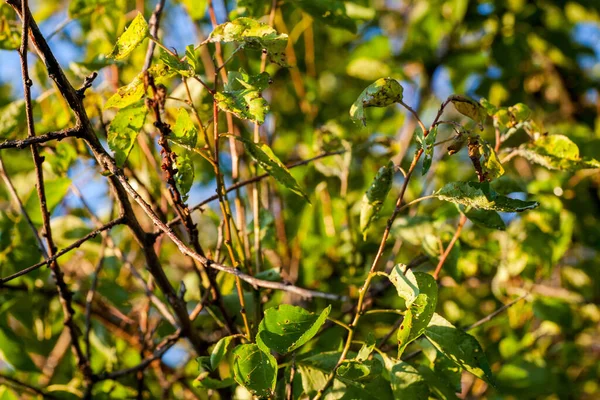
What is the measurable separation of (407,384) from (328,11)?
660 millimetres

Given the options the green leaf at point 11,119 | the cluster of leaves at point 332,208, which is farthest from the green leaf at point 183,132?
the green leaf at point 11,119

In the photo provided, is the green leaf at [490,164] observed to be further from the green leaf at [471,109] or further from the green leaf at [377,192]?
the green leaf at [377,192]

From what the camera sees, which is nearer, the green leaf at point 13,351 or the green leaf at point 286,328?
the green leaf at point 286,328

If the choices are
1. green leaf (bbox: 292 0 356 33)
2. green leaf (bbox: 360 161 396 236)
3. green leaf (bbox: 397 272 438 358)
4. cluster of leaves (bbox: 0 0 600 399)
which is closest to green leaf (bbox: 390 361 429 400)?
cluster of leaves (bbox: 0 0 600 399)

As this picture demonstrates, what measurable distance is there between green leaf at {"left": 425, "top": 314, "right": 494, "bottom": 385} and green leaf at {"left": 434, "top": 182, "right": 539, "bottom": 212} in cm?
19

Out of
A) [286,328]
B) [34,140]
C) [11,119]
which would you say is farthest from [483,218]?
[11,119]

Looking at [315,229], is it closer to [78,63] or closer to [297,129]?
[297,129]

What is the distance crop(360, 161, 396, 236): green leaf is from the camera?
851mm

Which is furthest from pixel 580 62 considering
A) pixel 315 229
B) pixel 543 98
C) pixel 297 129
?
pixel 315 229

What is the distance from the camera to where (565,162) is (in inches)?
34.3

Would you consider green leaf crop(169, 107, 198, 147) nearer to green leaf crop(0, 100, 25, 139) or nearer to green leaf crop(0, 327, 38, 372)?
green leaf crop(0, 100, 25, 139)

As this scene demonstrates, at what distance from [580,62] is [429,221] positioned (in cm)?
161

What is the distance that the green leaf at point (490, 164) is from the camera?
0.68 metres

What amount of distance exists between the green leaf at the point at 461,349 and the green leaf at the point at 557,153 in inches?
12.0
